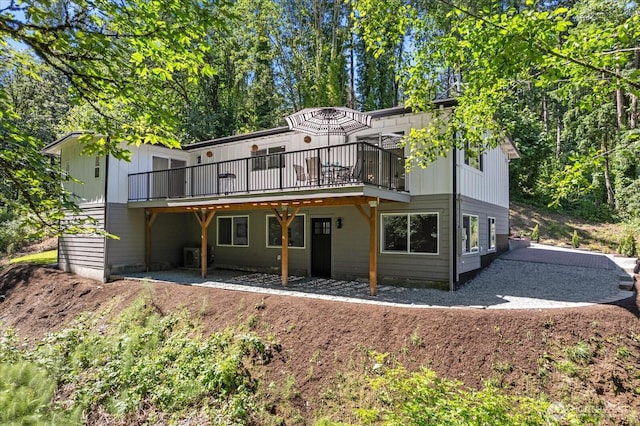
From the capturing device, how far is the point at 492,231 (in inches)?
527

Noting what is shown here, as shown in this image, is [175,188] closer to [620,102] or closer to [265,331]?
[265,331]

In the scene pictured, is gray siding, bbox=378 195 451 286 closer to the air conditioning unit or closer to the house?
the house

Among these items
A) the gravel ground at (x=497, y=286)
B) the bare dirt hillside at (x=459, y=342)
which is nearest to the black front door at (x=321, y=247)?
the gravel ground at (x=497, y=286)

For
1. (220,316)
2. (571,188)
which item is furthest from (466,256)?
(220,316)

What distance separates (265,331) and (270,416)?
2041mm

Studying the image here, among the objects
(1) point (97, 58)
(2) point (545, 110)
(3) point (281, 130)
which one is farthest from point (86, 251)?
(2) point (545, 110)

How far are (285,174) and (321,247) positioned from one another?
265 cm

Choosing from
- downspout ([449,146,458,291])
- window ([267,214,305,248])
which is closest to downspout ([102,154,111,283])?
window ([267,214,305,248])

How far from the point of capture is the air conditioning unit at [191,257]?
46.8ft

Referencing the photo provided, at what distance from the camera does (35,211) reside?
4.67 meters

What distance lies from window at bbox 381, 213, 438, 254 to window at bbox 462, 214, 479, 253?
113 centimetres

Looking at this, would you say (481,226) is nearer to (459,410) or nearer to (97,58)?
(459,410)

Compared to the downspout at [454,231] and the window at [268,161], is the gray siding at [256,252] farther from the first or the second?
the downspout at [454,231]

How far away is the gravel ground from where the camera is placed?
8.33 metres
